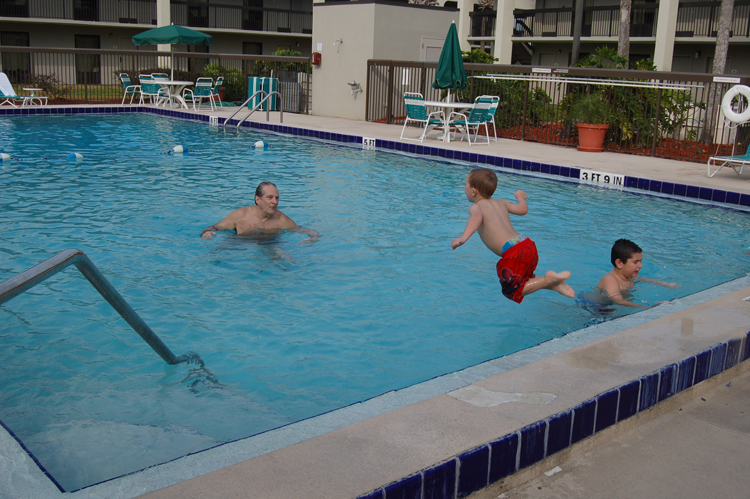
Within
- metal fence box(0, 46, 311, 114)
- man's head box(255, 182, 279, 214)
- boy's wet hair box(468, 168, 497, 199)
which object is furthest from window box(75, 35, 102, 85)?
boy's wet hair box(468, 168, 497, 199)

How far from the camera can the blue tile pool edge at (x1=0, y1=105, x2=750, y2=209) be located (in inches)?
369

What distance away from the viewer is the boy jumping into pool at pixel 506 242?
179 inches

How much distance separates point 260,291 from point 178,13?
34.1m

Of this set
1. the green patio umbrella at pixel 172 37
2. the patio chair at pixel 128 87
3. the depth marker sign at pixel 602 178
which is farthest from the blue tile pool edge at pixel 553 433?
the green patio umbrella at pixel 172 37

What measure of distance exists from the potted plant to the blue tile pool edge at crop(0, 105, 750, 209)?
2.21m

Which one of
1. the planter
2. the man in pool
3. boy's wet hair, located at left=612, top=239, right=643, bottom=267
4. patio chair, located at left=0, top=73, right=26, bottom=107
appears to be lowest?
the man in pool

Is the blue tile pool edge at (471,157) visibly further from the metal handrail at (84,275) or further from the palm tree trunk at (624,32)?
the palm tree trunk at (624,32)

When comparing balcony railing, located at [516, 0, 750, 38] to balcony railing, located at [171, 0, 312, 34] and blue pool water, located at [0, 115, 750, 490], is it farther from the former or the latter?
blue pool water, located at [0, 115, 750, 490]

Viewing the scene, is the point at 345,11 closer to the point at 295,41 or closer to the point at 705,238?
the point at 705,238

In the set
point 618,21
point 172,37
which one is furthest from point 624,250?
point 618,21

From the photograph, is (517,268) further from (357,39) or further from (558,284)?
(357,39)

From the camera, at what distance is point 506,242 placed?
492cm

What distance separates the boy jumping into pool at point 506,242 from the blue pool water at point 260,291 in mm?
516

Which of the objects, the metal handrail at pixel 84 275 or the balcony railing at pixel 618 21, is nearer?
the metal handrail at pixel 84 275
